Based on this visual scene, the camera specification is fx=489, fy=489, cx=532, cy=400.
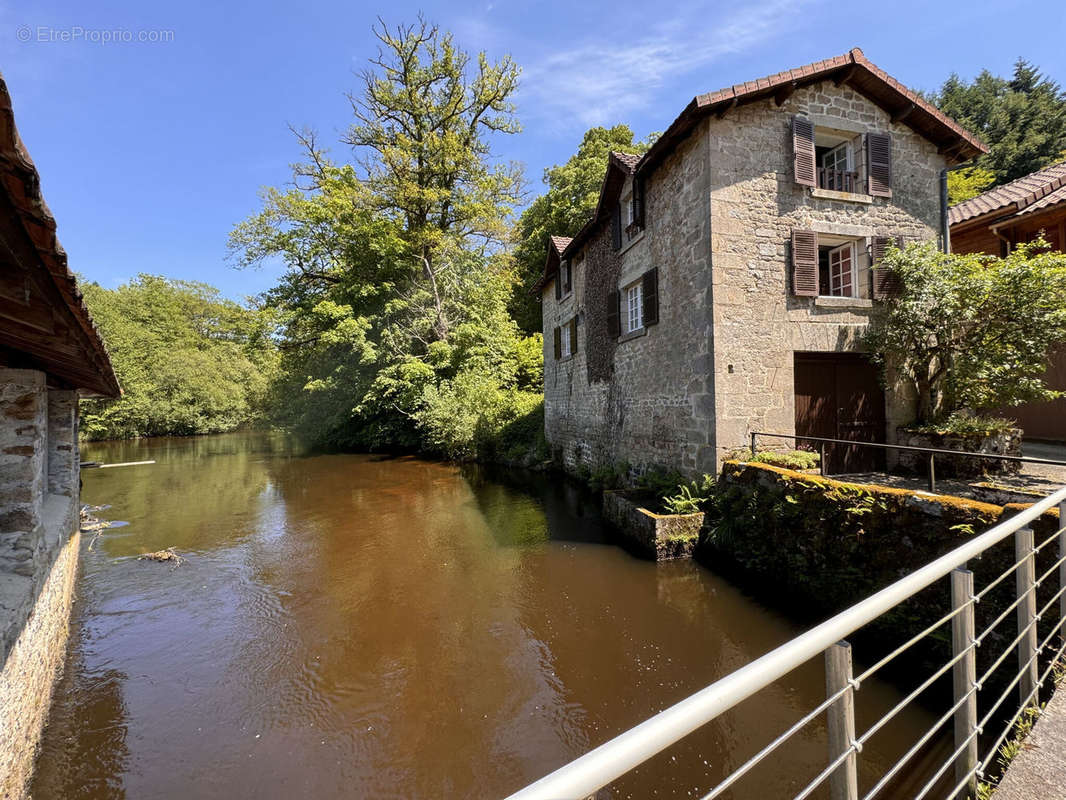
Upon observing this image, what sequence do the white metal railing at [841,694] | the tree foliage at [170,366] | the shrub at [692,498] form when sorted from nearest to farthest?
the white metal railing at [841,694] < the shrub at [692,498] < the tree foliage at [170,366]

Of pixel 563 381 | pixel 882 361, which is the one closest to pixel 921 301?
pixel 882 361

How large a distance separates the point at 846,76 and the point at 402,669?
11589 mm

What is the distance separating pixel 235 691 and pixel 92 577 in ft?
15.6

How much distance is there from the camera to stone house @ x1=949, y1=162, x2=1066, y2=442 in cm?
1050

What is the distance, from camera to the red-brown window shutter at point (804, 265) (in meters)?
8.45

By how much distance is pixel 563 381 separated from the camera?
1612 centimetres

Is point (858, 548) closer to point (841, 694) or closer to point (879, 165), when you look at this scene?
point (841, 694)

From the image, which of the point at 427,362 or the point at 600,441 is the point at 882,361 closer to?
the point at 600,441

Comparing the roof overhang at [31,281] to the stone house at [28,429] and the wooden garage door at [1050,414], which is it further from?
the wooden garage door at [1050,414]

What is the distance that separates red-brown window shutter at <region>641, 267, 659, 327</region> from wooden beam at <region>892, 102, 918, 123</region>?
5019 millimetres

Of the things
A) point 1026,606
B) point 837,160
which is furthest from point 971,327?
point 1026,606

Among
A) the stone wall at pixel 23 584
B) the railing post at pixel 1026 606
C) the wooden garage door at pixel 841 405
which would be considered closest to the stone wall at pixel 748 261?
the wooden garage door at pixel 841 405

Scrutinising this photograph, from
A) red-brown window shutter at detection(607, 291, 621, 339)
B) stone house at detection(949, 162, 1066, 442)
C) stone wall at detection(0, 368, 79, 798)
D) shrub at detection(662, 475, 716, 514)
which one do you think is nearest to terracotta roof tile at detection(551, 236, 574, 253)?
red-brown window shutter at detection(607, 291, 621, 339)

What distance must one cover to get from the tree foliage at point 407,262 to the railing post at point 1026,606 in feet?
57.0
